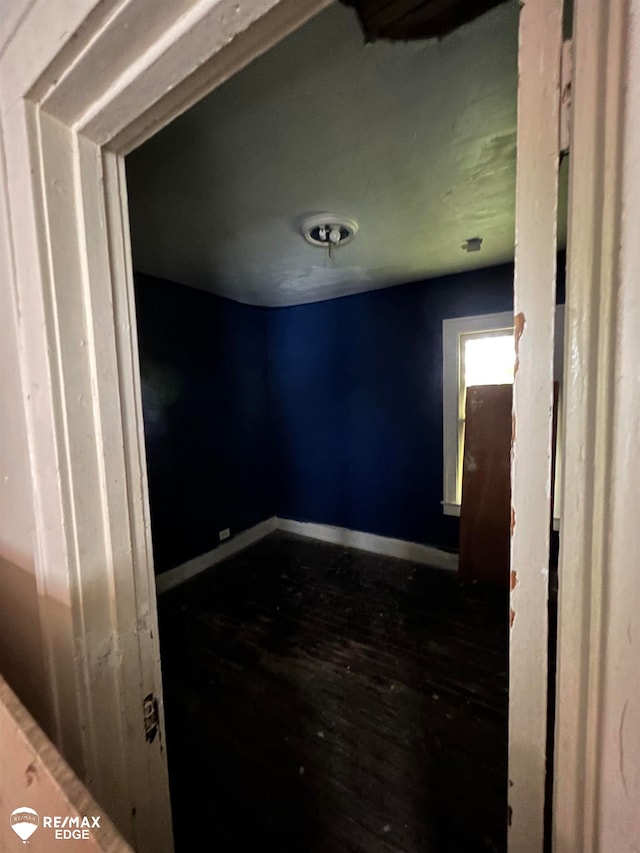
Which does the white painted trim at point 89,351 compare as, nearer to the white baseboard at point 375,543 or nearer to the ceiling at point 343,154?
the ceiling at point 343,154

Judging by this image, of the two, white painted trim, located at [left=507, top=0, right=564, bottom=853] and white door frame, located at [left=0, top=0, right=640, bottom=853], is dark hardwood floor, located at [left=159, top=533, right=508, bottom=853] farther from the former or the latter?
white painted trim, located at [left=507, top=0, right=564, bottom=853]

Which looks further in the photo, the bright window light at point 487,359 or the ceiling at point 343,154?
the bright window light at point 487,359

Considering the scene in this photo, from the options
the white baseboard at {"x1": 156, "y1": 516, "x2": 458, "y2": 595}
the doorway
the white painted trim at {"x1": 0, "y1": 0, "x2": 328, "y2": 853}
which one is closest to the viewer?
the white painted trim at {"x1": 0, "y1": 0, "x2": 328, "y2": 853}

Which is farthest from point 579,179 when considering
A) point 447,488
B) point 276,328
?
point 276,328

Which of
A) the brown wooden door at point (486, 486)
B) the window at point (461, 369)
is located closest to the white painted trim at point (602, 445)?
the brown wooden door at point (486, 486)

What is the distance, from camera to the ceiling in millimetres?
942

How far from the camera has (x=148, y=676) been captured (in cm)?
79

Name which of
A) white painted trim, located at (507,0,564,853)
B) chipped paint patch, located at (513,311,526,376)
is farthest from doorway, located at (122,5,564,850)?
chipped paint patch, located at (513,311,526,376)

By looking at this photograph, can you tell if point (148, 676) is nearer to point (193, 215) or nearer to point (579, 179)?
point (579, 179)

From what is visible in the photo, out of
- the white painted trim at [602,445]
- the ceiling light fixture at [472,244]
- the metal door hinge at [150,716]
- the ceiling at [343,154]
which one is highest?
the ceiling light fixture at [472,244]

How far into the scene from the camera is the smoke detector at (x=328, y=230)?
1.79 m

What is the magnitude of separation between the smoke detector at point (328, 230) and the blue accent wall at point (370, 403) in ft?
3.76

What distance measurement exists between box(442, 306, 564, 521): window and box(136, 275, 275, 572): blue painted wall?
177 centimetres

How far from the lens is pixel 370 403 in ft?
10.9
